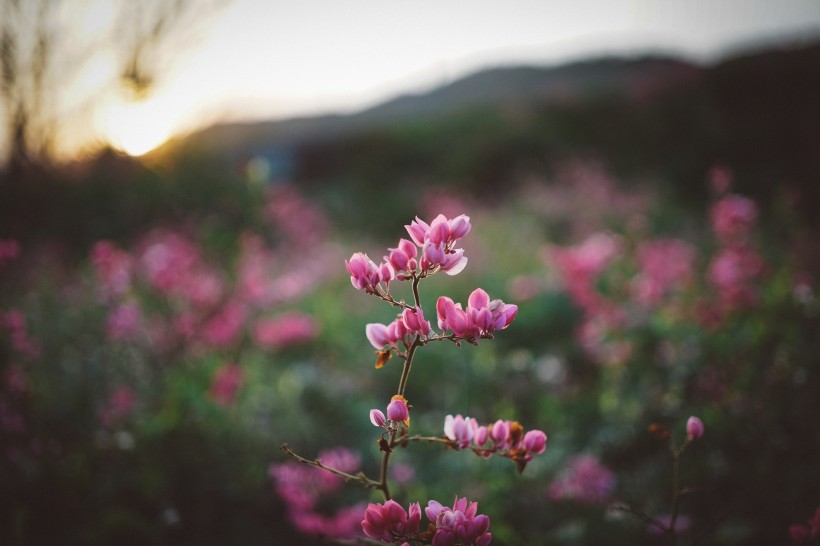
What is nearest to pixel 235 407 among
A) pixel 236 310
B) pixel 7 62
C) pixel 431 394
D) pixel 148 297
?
pixel 236 310

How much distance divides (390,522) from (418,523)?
5 cm

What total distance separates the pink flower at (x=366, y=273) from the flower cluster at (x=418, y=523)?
15.8 inches

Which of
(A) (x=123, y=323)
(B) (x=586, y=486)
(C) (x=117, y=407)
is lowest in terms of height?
(B) (x=586, y=486)

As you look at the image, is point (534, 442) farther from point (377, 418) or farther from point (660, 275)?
point (660, 275)

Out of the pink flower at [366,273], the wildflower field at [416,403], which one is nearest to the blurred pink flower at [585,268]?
the wildflower field at [416,403]

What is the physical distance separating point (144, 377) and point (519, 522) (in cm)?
210

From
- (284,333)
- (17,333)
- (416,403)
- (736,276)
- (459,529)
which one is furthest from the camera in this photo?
(284,333)

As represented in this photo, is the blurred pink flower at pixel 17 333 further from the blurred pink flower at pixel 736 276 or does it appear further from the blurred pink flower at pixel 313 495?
the blurred pink flower at pixel 736 276

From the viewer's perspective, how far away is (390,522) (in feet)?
2.76

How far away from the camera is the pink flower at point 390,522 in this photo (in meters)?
0.83

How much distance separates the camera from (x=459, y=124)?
11727mm

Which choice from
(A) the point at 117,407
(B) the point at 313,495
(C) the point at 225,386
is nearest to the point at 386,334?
(B) the point at 313,495

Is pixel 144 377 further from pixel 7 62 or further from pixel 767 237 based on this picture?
pixel 767 237

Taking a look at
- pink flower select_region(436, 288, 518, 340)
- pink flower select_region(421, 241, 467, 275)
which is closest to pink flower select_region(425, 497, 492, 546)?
pink flower select_region(436, 288, 518, 340)
